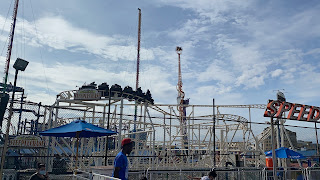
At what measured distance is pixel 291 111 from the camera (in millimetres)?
13188

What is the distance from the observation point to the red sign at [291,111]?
34.7 ft

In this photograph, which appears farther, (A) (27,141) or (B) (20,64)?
(A) (27,141)

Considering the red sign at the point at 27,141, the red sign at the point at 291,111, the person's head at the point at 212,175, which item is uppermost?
the red sign at the point at 291,111

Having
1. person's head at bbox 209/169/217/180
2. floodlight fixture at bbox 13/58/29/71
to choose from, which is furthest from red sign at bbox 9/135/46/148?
person's head at bbox 209/169/217/180

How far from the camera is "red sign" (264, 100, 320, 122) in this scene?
34.7 feet

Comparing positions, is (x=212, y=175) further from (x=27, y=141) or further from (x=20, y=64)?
(x=27, y=141)

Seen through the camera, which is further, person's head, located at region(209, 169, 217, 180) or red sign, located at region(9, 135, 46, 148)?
red sign, located at region(9, 135, 46, 148)

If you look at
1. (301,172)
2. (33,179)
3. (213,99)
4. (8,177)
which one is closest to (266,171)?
(301,172)

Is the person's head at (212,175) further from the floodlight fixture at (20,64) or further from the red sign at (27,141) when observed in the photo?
the red sign at (27,141)

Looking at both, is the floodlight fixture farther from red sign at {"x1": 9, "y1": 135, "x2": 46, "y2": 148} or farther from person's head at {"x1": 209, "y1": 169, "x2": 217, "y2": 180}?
person's head at {"x1": 209, "y1": 169, "x2": 217, "y2": 180}

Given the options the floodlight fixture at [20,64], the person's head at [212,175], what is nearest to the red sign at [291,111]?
the person's head at [212,175]

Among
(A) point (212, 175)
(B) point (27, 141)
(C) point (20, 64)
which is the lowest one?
(A) point (212, 175)

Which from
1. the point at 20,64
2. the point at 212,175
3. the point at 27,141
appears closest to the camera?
the point at 212,175

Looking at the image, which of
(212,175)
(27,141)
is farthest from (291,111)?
(27,141)
